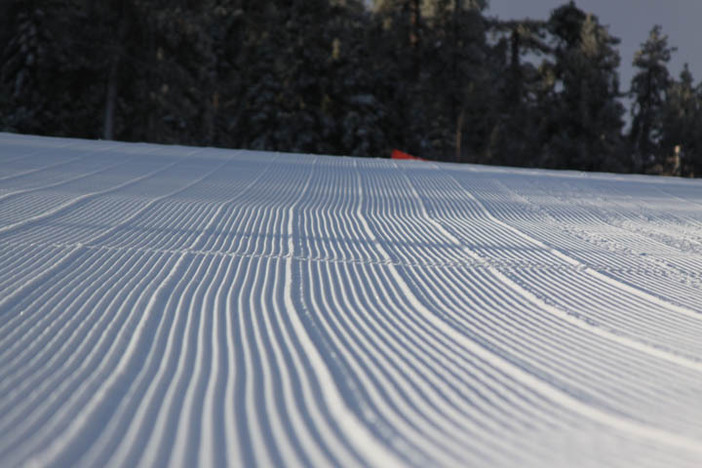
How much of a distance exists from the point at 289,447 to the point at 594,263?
10.8ft

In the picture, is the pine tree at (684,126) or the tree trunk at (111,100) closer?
the tree trunk at (111,100)

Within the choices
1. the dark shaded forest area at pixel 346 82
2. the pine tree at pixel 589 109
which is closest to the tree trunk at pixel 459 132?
the dark shaded forest area at pixel 346 82

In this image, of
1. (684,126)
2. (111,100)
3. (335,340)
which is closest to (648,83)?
(684,126)

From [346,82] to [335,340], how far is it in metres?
23.4

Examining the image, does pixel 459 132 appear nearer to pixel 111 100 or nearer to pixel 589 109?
pixel 589 109

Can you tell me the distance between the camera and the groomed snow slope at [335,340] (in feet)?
6.14

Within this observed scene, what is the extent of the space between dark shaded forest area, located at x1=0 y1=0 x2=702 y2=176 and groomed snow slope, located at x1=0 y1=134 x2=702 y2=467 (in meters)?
16.7

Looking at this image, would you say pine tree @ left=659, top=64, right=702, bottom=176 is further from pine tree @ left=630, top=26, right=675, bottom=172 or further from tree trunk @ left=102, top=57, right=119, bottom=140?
tree trunk @ left=102, top=57, right=119, bottom=140

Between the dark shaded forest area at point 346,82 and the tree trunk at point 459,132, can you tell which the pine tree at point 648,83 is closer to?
the dark shaded forest area at point 346,82

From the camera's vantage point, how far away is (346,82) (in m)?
25.3

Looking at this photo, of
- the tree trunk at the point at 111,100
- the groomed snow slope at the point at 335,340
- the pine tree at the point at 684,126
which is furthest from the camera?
the pine tree at the point at 684,126

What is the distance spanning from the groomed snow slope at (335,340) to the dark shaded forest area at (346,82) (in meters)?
16.7

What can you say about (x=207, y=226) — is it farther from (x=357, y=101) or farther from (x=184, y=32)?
(x=357, y=101)

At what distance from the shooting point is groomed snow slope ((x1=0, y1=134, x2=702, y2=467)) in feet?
6.14
